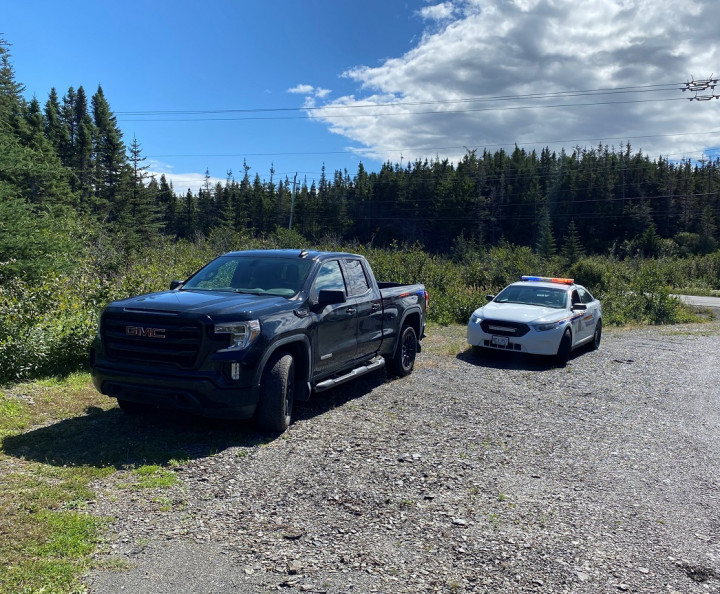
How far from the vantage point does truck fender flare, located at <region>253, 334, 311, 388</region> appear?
531 centimetres

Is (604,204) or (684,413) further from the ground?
(604,204)

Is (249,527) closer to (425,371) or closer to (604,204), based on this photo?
(425,371)

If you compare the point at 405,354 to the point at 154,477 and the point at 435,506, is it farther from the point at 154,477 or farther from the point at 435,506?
the point at 154,477

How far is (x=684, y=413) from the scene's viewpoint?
7.61m

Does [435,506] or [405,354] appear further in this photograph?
[405,354]

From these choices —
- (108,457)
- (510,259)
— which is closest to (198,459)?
(108,457)

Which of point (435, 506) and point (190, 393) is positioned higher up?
point (190, 393)

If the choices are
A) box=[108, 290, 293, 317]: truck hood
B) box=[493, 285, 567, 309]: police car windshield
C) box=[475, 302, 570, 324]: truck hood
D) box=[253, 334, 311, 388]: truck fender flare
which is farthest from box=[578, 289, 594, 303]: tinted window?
box=[108, 290, 293, 317]: truck hood

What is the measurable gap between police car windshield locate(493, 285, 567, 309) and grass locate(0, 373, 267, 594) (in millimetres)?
7887

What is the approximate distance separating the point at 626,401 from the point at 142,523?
6935mm

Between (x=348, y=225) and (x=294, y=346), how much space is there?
301 ft

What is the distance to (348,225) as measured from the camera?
317ft

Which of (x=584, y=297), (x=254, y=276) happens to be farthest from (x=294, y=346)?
(x=584, y=297)

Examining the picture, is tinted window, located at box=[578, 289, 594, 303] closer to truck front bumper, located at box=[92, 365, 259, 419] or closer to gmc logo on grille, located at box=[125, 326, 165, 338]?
truck front bumper, located at box=[92, 365, 259, 419]
